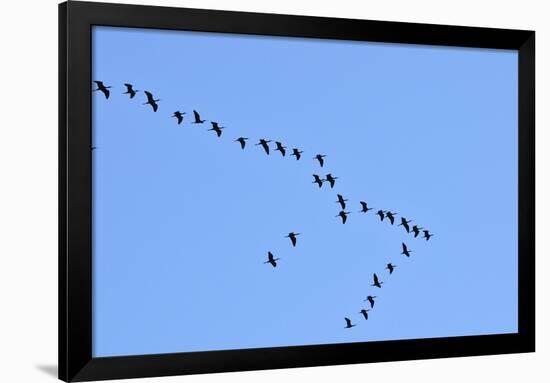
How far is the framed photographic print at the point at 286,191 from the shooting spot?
16.5 ft

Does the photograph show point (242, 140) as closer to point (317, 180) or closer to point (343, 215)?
point (317, 180)

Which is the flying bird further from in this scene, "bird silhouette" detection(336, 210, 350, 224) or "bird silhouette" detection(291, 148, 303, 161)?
"bird silhouette" detection(336, 210, 350, 224)

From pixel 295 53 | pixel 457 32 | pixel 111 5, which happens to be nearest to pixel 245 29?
pixel 295 53

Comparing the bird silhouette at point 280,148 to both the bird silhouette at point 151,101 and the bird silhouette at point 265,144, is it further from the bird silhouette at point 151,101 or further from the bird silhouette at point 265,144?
the bird silhouette at point 151,101

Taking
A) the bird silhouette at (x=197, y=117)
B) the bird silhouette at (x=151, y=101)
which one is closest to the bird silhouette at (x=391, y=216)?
the bird silhouette at (x=197, y=117)

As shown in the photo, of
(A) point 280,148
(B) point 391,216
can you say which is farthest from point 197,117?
(B) point 391,216

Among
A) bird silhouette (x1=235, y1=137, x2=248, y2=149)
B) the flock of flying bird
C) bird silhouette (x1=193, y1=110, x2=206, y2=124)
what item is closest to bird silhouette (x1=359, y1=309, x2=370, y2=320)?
the flock of flying bird

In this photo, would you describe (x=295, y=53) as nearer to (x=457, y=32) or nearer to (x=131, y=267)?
(x=457, y=32)

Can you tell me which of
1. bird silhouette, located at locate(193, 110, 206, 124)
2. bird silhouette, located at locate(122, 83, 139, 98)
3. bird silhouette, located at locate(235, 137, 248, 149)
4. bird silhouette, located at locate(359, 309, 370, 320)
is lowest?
bird silhouette, located at locate(359, 309, 370, 320)

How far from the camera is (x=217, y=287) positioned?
5.27 metres

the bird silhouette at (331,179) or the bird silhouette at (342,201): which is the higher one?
the bird silhouette at (331,179)

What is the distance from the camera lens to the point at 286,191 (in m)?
5.43

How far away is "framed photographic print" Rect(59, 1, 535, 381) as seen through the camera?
16.5 feet

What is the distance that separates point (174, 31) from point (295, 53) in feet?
2.09
